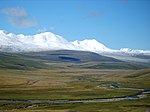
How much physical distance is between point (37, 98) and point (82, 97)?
674 inches

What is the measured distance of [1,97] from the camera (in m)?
122

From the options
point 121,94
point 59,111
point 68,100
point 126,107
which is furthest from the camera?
point 121,94

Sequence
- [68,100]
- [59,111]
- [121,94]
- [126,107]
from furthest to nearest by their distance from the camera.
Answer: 1. [121,94]
2. [68,100]
3. [126,107]
4. [59,111]

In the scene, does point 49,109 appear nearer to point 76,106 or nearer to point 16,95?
point 76,106

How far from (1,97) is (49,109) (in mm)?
32869

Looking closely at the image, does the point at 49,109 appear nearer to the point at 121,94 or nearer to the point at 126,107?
the point at 126,107

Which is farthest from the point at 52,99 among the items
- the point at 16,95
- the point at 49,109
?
the point at 49,109

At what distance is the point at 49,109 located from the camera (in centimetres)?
9525

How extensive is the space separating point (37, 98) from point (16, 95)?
958 centimetres

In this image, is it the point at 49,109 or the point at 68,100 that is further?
the point at 68,100

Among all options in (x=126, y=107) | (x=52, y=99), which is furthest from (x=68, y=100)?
(x=126, y=107)

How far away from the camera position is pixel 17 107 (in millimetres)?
100438

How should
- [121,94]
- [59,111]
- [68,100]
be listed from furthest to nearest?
[121,94], [68,100], [59,111]

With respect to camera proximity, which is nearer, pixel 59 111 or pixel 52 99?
pixel 59 111
